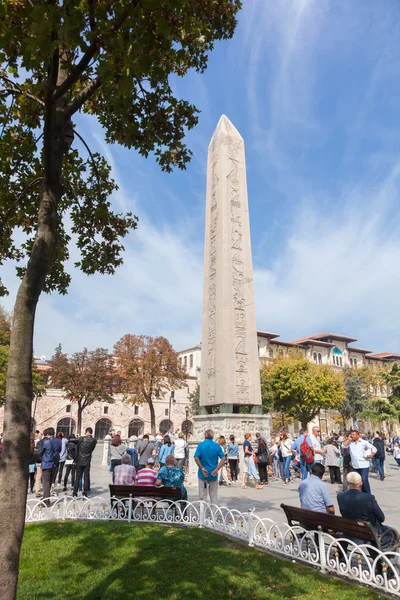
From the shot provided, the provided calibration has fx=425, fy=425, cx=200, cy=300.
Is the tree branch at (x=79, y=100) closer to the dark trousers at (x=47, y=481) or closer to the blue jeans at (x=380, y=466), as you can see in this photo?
the dark trousers at (x=47, y=481)

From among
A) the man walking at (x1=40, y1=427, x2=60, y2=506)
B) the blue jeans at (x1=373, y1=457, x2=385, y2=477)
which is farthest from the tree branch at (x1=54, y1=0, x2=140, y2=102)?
the blue jeans at (x1=373, y1=457, x2=385, y2=477)

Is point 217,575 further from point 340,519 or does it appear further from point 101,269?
point 101,269

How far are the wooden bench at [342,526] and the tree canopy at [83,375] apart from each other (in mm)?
34133

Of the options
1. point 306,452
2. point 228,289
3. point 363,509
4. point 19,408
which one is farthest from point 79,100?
point 228,289

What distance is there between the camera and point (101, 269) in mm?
7594

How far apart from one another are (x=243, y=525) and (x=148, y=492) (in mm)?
1834

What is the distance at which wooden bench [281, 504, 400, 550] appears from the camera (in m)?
4.61

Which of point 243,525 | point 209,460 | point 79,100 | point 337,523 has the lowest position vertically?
point 243,525

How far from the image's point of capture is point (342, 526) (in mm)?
4887

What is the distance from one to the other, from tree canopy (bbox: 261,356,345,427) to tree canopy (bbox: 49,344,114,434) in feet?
51.1

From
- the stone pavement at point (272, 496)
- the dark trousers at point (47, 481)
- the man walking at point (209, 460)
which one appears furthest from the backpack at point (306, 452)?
the dark trousers at point (47, 481)

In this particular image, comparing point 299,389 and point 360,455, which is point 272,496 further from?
point 299,389

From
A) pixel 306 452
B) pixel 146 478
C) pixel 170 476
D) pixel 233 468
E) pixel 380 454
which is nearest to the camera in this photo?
pixel 170 476

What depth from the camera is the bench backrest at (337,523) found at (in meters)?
4.62
